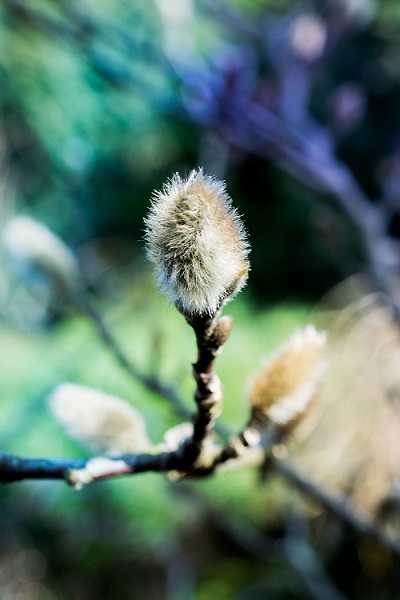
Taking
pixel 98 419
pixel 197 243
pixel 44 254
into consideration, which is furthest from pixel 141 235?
pixel 197 243

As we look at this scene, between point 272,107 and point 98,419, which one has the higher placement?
point 272,107

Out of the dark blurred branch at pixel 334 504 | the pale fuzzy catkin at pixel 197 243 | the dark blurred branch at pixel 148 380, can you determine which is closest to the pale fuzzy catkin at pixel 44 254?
the dark blurred branch at pixel 148 380

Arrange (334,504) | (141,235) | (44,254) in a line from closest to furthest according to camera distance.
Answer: (334,504) → (44,254) → (141,235)

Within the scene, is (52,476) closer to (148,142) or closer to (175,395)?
(175,395)

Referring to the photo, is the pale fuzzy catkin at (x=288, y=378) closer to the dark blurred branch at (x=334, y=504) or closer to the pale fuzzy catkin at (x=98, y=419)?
the pale fuzzy catkin at (x=98, y=419)

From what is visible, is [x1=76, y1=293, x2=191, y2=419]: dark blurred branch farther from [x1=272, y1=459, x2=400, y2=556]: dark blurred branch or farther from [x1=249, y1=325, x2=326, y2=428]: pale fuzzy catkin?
[x1=249, y1=325, x2=326, y2=428]: pale fuzzy catkin

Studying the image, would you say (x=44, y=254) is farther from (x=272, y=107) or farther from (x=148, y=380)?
(x=272, y=107)

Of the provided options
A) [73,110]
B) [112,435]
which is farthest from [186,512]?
[73,110]
